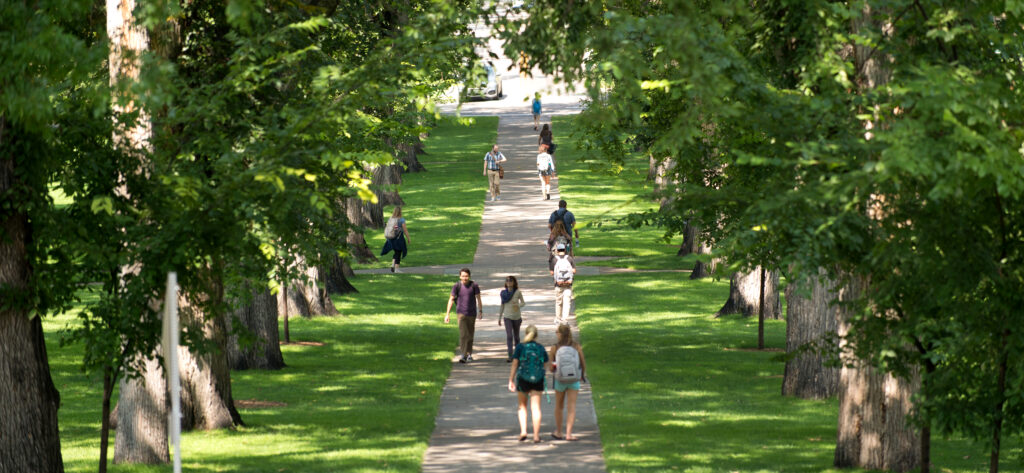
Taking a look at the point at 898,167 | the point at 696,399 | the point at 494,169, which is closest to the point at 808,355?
the point at 696,399

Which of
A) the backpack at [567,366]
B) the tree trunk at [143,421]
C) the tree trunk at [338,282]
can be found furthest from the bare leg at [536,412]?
the tree trunk at [338,282]

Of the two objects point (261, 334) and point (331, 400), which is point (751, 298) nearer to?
point (261, 334)

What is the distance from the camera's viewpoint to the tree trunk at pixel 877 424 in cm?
1261

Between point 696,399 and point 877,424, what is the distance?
5.09 meters

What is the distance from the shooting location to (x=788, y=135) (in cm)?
909

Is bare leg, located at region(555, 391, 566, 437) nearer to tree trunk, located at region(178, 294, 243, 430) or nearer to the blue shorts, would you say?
the blue shorts

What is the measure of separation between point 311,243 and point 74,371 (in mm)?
8719

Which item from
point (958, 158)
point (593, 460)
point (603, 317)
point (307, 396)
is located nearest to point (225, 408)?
point (307, 396)

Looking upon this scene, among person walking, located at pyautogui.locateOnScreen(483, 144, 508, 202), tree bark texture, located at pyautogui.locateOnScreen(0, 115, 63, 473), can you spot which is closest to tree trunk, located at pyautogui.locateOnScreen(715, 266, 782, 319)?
tree bark texture, located at pyautogui.locateOnScreen(0, 115, 63, 473)

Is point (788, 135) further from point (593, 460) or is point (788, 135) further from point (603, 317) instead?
Answer: point (603, 317)

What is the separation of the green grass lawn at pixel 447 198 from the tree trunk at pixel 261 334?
6063mm

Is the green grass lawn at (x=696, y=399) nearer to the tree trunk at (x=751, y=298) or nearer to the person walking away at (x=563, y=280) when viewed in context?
the tree trunk at (x=751, y=298)

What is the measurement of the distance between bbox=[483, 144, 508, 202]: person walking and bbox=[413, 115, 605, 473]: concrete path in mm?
3089

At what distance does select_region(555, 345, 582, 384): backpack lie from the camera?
14602 millimetres
